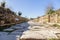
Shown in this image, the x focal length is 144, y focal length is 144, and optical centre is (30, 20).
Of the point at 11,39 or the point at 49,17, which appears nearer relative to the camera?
the point at 11,39

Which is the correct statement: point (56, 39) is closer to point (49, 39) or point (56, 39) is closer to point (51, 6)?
point (49, 39)

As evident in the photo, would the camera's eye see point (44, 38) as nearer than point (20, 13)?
Yes

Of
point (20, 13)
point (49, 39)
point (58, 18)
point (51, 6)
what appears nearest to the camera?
point (49, 39)

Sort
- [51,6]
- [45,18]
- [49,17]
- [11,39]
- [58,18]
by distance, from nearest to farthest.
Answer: [11,39]
[58,18]
[49,17]
[45,18]
[51,6]

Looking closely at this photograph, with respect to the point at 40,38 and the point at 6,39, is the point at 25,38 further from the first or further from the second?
the point at 6,39

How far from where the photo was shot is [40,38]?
1.94 m

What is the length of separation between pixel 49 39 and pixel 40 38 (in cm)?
14

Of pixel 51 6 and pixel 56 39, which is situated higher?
pixel 51 6

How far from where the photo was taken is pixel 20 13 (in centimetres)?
1970

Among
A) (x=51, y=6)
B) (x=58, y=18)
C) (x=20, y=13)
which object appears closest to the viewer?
(x=58, y=18)

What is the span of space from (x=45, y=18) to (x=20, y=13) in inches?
419

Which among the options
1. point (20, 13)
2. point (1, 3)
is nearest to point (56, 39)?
point (1, 3)

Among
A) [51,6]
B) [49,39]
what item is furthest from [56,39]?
[51,6]

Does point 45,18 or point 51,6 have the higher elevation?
point 51,6
